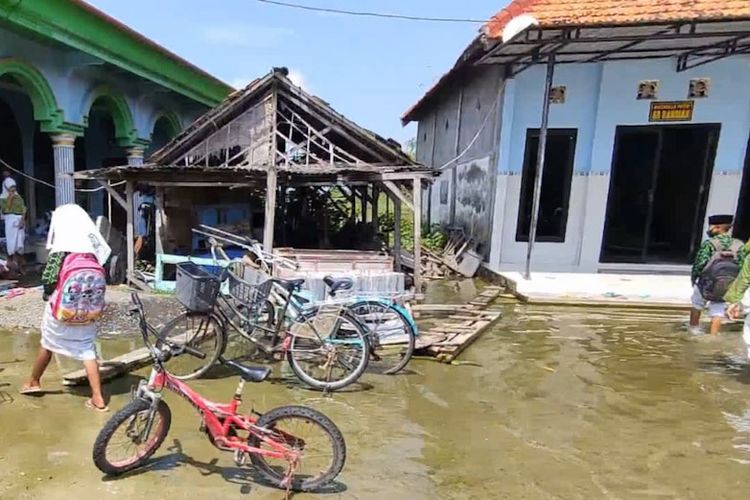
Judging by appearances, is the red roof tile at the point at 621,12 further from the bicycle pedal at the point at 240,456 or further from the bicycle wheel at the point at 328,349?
the bicycle pedal at the point at 240,456

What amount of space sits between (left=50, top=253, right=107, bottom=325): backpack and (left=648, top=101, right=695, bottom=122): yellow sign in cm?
1039

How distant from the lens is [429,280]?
11.0 metres

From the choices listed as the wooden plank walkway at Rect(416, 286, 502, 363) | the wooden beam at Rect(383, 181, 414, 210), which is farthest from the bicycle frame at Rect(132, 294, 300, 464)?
the wooden beam at Rect(383, 181, 414, 210)

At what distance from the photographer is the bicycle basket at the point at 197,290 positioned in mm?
4824

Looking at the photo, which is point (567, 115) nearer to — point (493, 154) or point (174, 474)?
point (493, 154)

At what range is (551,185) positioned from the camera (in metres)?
10.9

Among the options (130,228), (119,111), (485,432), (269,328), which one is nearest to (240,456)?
(485,432)

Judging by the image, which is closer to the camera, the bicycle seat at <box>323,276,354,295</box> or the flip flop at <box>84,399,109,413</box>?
the flip flop at <box>84,399,109,413</box>

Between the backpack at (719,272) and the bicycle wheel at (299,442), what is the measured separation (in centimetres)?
531

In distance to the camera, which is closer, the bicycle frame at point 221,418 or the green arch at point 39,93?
the bicycle frame at point 221,418

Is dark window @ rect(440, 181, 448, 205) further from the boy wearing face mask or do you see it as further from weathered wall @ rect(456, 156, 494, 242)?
the boy wearing face mask

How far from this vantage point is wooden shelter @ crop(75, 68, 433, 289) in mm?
8133

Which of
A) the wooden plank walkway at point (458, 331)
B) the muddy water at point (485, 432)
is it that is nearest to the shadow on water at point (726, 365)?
the muddy water at point (485, 432)

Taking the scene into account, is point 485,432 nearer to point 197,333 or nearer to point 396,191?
point 197,333
